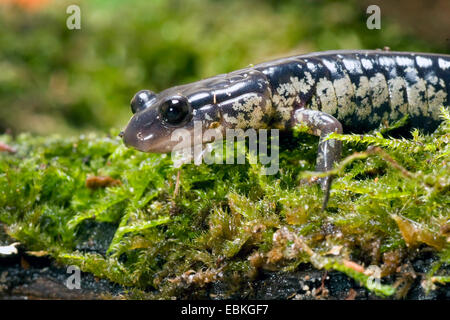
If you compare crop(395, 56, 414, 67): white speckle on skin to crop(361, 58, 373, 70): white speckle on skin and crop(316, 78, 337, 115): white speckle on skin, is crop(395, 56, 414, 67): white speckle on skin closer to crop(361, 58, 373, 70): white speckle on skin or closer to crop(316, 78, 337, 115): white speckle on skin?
crop(361, 58, 373, 70): white speckle on skin

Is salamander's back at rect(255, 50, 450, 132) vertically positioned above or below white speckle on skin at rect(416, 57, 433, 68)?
below

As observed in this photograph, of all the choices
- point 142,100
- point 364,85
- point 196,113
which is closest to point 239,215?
point 196,113

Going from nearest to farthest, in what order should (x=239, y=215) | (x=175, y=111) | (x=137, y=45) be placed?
1. (x=239, y=215)
2. (x=175, y=111)
3. (x=137, y=45)

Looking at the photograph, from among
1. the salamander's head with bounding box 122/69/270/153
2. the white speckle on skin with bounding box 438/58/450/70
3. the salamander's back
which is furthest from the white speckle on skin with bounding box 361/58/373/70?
the salamander's head with bounding box 122/69/270/153

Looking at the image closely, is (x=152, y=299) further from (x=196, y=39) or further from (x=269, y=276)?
(x=196, y=39)

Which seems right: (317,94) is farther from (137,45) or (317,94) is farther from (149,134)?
(137,45)

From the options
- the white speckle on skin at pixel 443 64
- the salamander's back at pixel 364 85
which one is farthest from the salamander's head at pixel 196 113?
the white speckle on skin at pixel 443 64
